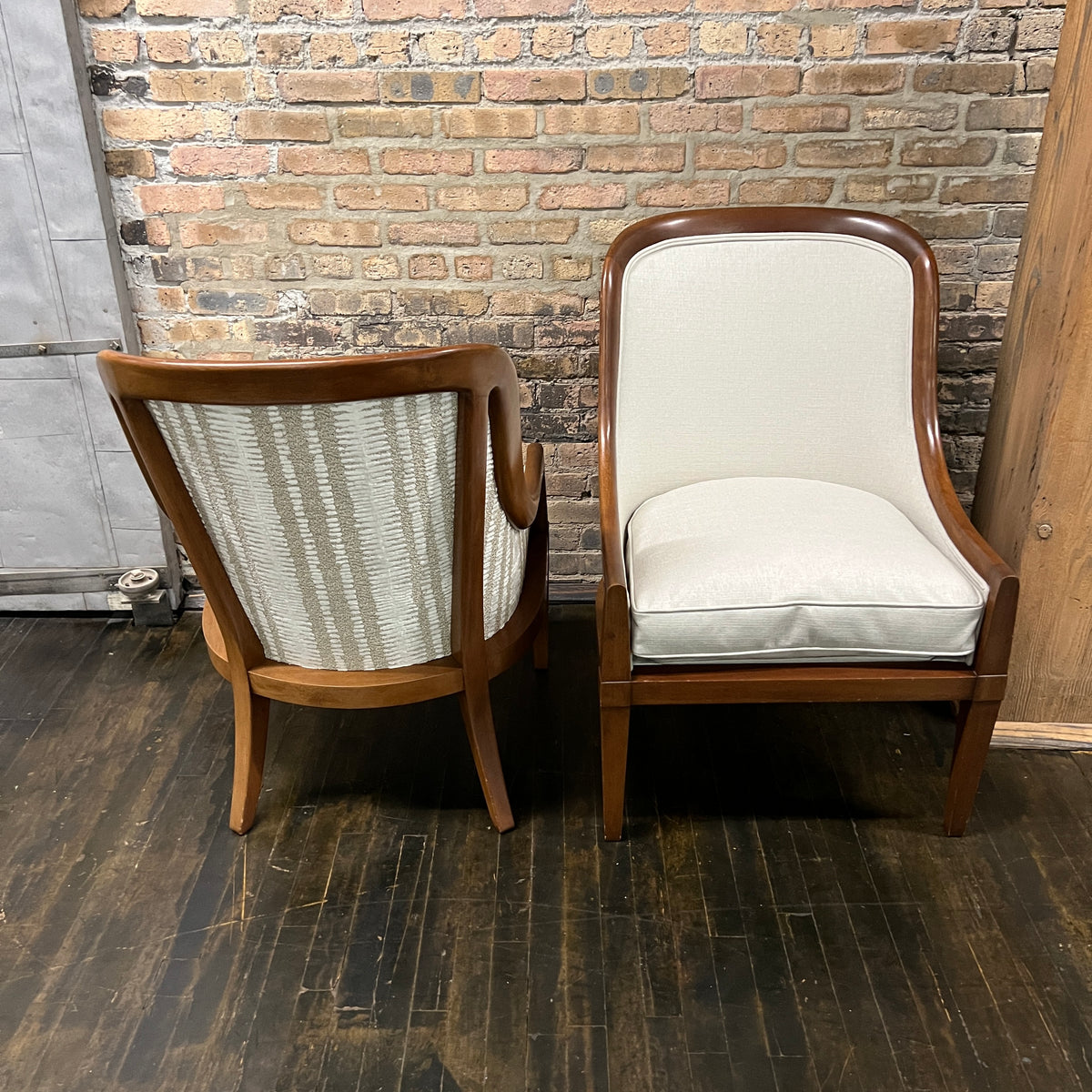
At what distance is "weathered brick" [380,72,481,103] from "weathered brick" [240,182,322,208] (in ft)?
0.82

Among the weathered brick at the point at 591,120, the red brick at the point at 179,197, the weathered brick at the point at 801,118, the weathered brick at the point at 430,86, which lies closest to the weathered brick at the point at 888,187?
the weathered brick at the point at 801,118

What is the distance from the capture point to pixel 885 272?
72.4 inches

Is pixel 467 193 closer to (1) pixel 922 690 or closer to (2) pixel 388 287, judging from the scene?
(2) pixel 388 287

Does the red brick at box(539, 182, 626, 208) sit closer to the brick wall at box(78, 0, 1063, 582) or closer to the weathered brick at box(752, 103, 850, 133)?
the brick wall at box(78, 0, 1063, 582)

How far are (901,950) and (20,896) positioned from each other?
1457mm

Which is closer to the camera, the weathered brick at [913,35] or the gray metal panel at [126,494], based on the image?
the weathered brick at [913,35]

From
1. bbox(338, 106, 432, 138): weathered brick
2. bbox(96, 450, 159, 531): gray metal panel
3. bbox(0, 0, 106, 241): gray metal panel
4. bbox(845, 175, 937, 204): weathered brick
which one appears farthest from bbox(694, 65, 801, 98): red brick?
bbox(96, 450, 159, 531): gray metal panel

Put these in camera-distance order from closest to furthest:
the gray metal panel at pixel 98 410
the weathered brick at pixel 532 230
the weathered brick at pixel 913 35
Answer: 1. the weathered brick at pixel 913 35
2. the weathered brick at pixel 532 230
3. the gray metal panel at pixel 98 410

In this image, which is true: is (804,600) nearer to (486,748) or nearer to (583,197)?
(486,748)

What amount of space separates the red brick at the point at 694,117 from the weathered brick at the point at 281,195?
2.38ft

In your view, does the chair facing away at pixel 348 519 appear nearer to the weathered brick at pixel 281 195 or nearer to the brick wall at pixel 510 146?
the brick wall at pixel 510 146

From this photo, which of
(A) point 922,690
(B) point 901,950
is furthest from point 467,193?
(B) point 901,950

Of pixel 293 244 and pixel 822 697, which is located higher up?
pixel 293 244

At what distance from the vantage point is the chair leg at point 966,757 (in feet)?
5.23
